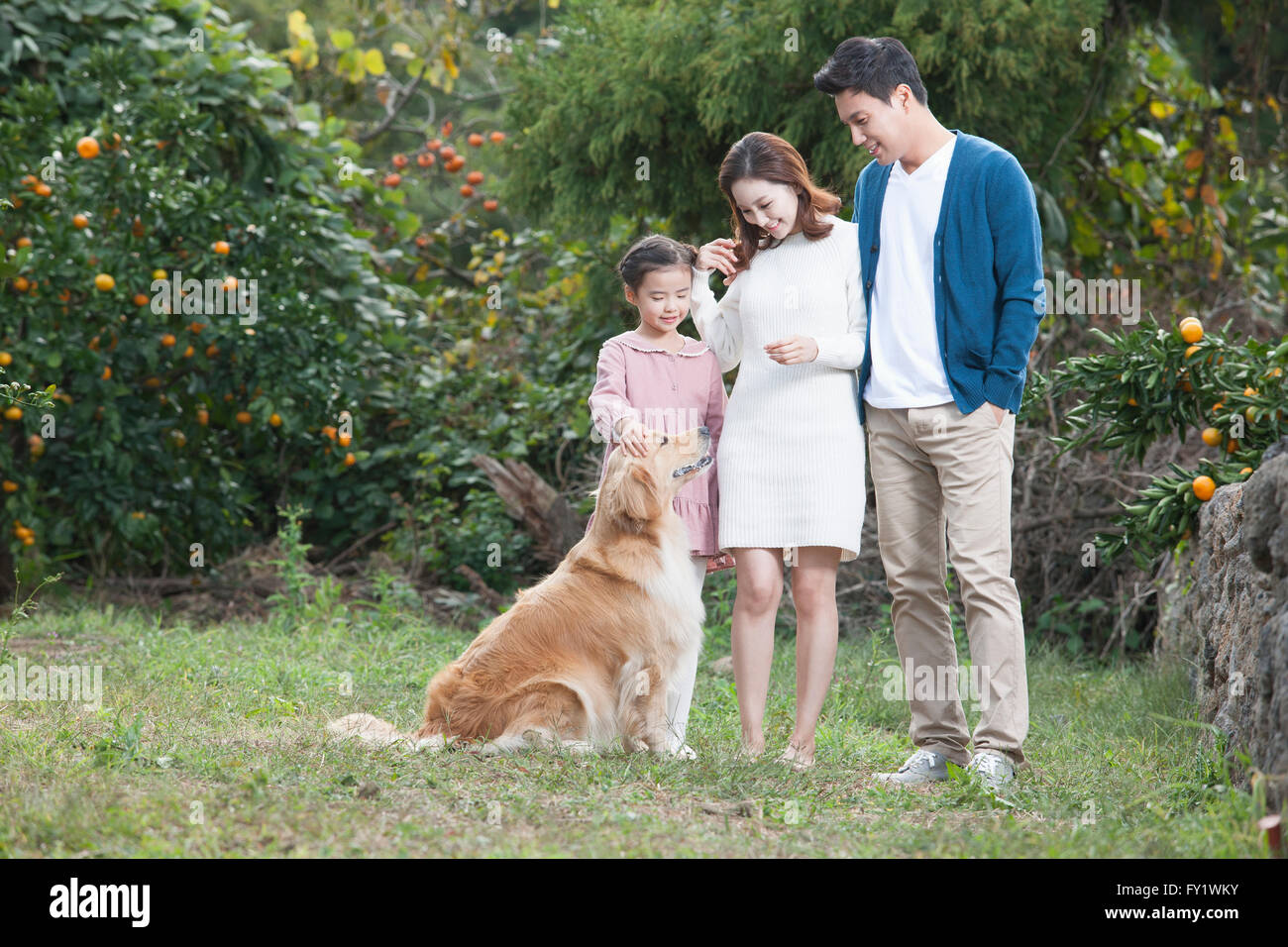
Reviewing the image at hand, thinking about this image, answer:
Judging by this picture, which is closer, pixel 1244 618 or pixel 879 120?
pixel 879 120

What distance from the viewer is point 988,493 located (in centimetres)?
397

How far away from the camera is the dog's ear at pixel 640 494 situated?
4.19 m

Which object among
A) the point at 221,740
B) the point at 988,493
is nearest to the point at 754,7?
the point at 988,493

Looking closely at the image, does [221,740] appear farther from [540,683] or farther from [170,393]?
[170,393]

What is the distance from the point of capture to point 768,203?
4121 mm

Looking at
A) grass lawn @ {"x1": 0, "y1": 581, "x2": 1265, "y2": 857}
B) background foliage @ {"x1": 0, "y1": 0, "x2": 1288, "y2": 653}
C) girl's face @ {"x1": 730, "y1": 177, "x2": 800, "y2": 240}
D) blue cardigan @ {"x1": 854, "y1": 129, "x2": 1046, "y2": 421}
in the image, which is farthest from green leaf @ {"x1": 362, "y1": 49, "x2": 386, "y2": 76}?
blue cardigan @ {"x1": 854, "y1": 129, "x2": 1046, "y2": 421}

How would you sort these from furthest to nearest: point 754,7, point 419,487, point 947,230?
1. point 419,487
2. point 754,7
3. point 947,230

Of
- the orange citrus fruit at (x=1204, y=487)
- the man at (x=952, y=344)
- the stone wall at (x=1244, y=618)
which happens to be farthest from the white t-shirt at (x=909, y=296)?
the orange citrus fruit at (x=1204, y=487)

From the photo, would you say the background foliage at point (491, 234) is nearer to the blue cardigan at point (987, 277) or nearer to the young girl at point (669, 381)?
the blue cardigan at point (987, 277)

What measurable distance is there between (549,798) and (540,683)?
688mm

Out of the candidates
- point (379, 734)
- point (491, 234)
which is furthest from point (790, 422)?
point (491, 234)

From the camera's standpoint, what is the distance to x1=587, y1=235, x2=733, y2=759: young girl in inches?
169

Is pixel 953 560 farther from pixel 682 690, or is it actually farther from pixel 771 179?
pixel 771 179

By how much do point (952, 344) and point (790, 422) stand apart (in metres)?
0.59
